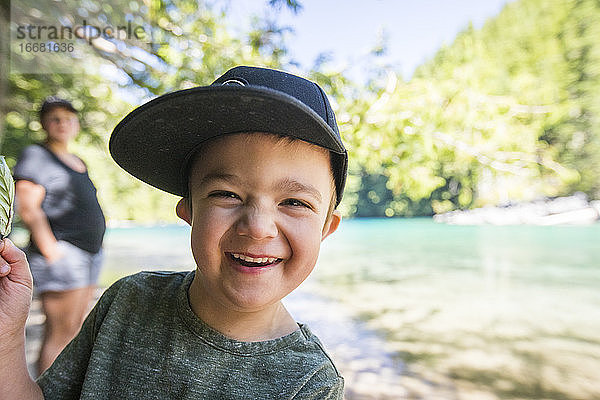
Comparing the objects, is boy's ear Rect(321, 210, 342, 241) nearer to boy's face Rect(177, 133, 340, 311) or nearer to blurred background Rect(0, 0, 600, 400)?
boy's face Rect(177, 133, 340, 311)

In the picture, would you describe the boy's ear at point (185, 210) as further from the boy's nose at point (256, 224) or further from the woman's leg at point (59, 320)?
the woman's leg at point (59, 320)

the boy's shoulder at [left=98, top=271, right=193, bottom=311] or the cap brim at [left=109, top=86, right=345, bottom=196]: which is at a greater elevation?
the cap brim at [left=109, top=86, right=345, bottom=196]

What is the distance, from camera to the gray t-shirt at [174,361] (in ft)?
2.77

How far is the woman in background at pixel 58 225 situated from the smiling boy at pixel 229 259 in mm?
1892

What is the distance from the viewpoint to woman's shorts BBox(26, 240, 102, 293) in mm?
2627

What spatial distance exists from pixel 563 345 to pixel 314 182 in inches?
241

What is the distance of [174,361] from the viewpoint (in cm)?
88

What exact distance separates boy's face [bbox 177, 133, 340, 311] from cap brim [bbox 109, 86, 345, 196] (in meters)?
0.03

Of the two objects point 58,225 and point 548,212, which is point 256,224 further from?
point 548,212

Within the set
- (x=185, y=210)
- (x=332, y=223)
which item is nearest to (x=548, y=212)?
(x=332, y=223)

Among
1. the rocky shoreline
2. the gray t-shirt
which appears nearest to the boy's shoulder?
the gray t-shirt

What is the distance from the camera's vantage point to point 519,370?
4844 mm

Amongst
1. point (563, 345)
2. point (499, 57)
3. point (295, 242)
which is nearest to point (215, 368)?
point (295, 242)

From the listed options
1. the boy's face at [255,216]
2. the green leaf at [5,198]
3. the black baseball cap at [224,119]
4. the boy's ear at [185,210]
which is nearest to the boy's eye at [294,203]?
the boy's face at [255,216]
